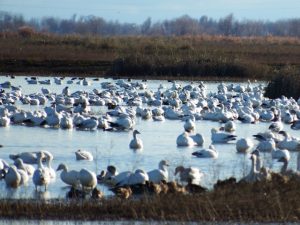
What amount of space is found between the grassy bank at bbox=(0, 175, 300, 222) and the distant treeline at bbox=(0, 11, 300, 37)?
10574 cm

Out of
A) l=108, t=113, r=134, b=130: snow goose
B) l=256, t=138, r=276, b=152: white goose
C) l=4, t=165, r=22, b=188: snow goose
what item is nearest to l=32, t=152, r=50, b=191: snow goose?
l=4, t=165, r=22, b=188: snow goose

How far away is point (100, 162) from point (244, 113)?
855 centimetres

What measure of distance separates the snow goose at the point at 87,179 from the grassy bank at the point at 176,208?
918 mm

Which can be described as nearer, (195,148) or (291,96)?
(195,148)

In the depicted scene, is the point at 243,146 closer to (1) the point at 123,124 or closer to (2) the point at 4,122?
(1) the point at 123,124

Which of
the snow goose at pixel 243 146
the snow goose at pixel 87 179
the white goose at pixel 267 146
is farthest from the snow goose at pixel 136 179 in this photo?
the snow goose at pixel 243 146

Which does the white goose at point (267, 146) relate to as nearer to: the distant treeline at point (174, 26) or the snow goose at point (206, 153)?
the snow goose at point (206, 153)

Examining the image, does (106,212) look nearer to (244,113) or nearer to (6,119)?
(6,119)

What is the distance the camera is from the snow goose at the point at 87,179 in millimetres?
11938

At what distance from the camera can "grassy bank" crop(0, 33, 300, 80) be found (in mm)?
38281

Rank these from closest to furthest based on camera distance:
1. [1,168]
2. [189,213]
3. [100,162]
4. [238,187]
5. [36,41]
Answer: [189,213]
[238,187]
[1,168]
[100,162]
[36,41]

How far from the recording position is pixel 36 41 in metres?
54.7

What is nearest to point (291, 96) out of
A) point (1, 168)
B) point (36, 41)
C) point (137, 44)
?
point (1, 168)

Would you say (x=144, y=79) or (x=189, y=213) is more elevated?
(x=189, y=213)
